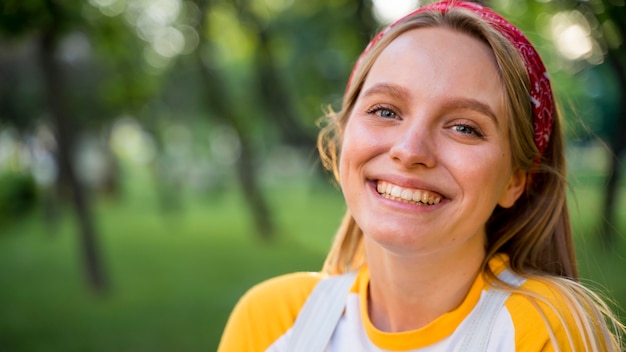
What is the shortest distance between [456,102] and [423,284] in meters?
0.44

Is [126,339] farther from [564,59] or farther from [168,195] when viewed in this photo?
[168,195]

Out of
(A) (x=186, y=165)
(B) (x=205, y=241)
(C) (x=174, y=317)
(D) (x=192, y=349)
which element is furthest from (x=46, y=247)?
(A) (x=186, y=165)

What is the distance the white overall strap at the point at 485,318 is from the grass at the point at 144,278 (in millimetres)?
2024

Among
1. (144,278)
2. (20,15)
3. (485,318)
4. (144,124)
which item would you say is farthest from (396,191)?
(144,124)

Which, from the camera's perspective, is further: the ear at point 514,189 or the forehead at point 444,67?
the ear at point 514,189

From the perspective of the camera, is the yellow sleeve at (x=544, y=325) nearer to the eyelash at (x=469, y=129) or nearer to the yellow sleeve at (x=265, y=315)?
the eyelash at (x=469, y=129)

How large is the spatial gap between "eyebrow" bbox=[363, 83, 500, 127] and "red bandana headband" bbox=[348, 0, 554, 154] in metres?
0.15

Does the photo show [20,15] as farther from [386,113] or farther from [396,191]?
[396,191]

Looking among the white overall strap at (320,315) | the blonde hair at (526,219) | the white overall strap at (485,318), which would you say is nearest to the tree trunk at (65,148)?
the blonde hair at (526,219)

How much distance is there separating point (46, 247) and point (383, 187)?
6.93 m

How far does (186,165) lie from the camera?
20.1 metres

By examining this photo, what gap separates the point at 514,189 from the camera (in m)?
1.64

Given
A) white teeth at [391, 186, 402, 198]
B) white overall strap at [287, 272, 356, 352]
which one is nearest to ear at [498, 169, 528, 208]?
white teeth at [391, 186, 402, 198]

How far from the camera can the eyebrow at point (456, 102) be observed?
142 centimetres
